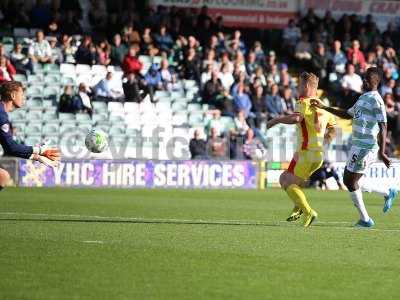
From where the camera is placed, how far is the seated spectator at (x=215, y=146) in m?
29.5

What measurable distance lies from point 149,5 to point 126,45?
3.41 m

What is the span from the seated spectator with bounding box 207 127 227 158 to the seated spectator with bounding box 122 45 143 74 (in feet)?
10.1

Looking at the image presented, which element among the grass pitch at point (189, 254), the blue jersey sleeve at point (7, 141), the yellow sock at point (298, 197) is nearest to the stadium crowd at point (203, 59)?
the grass pitch at point (189, 254)

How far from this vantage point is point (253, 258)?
36.6 feet

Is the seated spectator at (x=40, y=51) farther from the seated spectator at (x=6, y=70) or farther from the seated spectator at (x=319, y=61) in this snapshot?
the seated spectator at (x=319, y=61)

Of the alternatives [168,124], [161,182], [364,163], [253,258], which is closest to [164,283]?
[253,258]

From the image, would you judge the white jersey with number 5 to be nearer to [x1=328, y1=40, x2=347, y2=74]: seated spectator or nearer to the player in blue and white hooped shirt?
the player in blue and white hooped shirt

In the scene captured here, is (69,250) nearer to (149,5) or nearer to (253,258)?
(253,258)

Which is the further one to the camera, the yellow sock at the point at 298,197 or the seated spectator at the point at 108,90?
the seated spectator at the point at 108,90

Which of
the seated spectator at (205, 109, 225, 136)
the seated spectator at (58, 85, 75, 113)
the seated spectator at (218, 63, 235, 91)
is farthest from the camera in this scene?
the seated spectator at (218, 63, 235, 91)

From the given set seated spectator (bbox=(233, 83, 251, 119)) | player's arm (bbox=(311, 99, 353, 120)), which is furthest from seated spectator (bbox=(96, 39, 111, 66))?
player's arm (bbox=(311, 99, 353, 120))

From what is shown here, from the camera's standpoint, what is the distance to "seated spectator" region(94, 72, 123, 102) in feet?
97.8

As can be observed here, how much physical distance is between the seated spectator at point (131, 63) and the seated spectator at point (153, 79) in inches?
13.8

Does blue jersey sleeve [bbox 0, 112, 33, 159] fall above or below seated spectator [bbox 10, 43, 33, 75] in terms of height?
below
